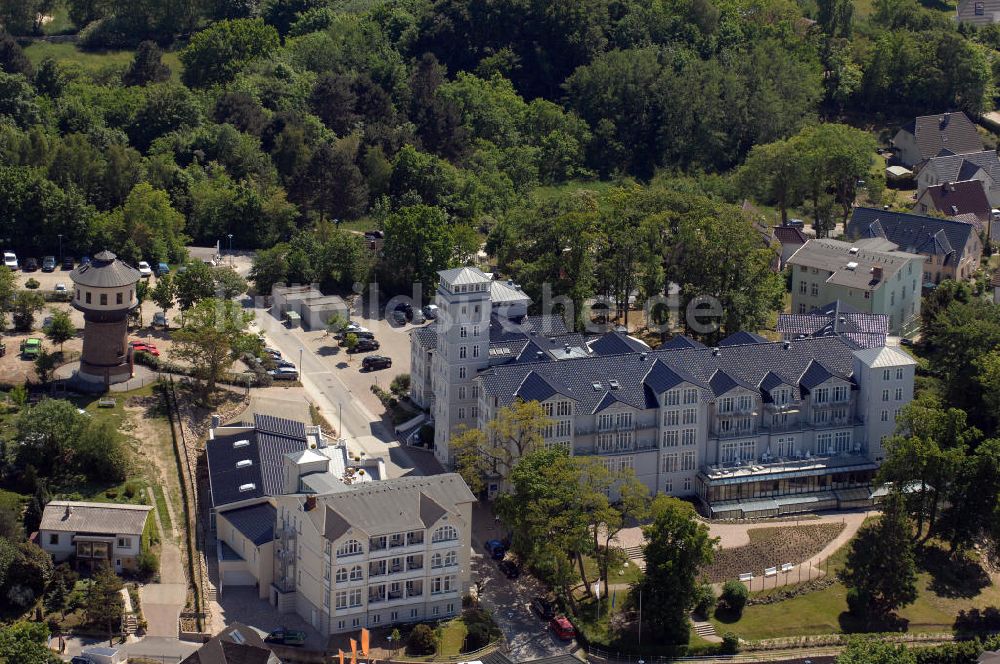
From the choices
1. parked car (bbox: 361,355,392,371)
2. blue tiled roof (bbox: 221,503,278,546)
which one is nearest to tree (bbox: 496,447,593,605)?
blue tiled roof (bbox: 221,503,278,546)

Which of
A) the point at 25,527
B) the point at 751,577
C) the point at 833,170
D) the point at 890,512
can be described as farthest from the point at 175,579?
the point at 833,170

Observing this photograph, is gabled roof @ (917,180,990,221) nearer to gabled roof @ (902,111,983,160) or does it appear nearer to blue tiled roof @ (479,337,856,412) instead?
gabled roof @ (902,111,983,160)

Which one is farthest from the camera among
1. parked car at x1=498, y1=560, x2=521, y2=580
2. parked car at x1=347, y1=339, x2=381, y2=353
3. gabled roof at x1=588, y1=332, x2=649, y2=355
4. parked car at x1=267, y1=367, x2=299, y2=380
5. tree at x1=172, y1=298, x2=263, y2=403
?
parked car at x1=347, y1=339, x2=381, y2=353

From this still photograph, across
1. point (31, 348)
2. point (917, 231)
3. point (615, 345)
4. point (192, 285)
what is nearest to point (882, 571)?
point (615, 345)

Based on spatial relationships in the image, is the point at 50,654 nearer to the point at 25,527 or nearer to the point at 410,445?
the point at 25,527

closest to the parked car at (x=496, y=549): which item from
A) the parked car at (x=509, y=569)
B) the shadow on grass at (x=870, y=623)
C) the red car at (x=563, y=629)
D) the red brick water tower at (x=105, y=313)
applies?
the parked car at (x=509, y=569)

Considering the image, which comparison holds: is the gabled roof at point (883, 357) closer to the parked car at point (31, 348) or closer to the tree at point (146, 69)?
the parked car at point (31, 348)
